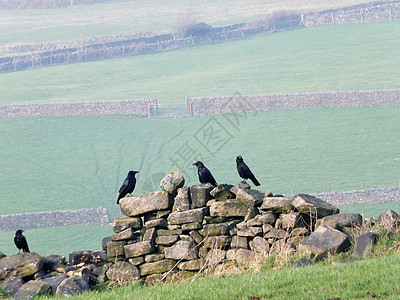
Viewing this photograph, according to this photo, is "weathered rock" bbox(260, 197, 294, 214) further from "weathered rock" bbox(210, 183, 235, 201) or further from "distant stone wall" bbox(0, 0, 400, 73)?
"distant stone wall" bbox(0, 0, 400, 73)

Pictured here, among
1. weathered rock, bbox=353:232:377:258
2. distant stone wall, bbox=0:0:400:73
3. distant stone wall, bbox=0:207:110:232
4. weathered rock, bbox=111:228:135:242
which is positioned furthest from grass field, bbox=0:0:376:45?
weathered rock, bbox=353:232:377:258

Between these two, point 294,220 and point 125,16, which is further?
point 125,16

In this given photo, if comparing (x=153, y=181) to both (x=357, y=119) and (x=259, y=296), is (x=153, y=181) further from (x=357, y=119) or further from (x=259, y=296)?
(x=259, y=296)

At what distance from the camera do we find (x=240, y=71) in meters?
83.1

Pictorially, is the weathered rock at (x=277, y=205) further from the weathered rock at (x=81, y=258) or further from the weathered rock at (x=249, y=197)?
the weathered rock at (x=81, y=258)

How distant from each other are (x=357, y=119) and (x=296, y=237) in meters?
47.7

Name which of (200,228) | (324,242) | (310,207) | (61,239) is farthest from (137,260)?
(61,239)

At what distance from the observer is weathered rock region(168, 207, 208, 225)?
14.7 meters

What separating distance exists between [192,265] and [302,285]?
4.32m

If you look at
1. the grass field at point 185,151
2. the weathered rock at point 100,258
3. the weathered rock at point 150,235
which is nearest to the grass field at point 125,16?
the grass field at point 185,151

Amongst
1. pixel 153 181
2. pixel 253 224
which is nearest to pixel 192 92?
pixel 153 181

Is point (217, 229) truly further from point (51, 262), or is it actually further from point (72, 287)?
point (51, 262)

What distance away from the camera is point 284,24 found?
328ft

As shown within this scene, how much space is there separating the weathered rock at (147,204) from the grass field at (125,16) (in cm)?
8817
